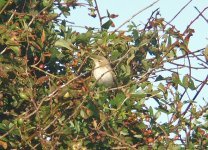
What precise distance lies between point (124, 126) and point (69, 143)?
39 cm

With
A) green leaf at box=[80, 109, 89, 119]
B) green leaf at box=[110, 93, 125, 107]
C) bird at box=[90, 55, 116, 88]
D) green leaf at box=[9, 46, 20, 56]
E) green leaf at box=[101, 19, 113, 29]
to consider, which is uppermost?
green leaf at box=[101, 19, 113, 29]

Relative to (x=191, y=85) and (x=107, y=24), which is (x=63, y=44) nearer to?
(x=107, y=24)

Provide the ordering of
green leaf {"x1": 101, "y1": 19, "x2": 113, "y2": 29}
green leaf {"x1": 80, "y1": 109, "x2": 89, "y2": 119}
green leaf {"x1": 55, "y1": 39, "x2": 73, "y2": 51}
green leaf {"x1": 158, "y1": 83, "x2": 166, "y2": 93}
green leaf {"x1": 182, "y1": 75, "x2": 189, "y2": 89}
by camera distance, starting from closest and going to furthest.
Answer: green leaf {"x1": 80, "y1": 109, "x2": 89, "y2": 119}
green leaf {"x1": 182, "y1": 75, "x2": 189, "y2": 89}
green leaf {"x1": 158, "y1": 83, "x2": 166, "y2": 93}
green leaf {"x1": 55, "y1": 39, "x2": 73, "y2": 51}
green leaf {"x1": 101, "y1": 19, "x2": 113, "y2": 29}

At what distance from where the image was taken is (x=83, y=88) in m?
3.94

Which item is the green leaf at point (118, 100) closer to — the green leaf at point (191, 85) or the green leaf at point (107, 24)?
the green leaf at point (191, 85)

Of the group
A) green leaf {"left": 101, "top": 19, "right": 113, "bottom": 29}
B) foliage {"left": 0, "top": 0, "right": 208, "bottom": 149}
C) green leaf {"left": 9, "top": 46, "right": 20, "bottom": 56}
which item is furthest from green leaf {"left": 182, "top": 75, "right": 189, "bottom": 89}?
green leaf {"left": 9, "top": 46, "right": 20, "bottom": 56}

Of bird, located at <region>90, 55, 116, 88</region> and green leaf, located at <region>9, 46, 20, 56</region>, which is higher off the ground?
green leaf, located at <region>9, 46, 20, 56</region>

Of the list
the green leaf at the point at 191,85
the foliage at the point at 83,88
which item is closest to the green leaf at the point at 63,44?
the foliage at the point at 83,88

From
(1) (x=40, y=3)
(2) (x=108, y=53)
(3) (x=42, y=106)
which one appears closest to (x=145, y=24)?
(2) (x=108, y=53)

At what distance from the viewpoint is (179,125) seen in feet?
13.1

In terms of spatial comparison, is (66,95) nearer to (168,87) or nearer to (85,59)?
(85,59)

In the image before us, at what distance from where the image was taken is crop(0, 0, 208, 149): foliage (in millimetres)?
3910

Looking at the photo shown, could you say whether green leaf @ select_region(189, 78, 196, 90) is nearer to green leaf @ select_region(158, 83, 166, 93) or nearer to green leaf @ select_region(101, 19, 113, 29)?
green leaf @ select_region(158, 83, 166, 93)

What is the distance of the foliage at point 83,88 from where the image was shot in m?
3.91
